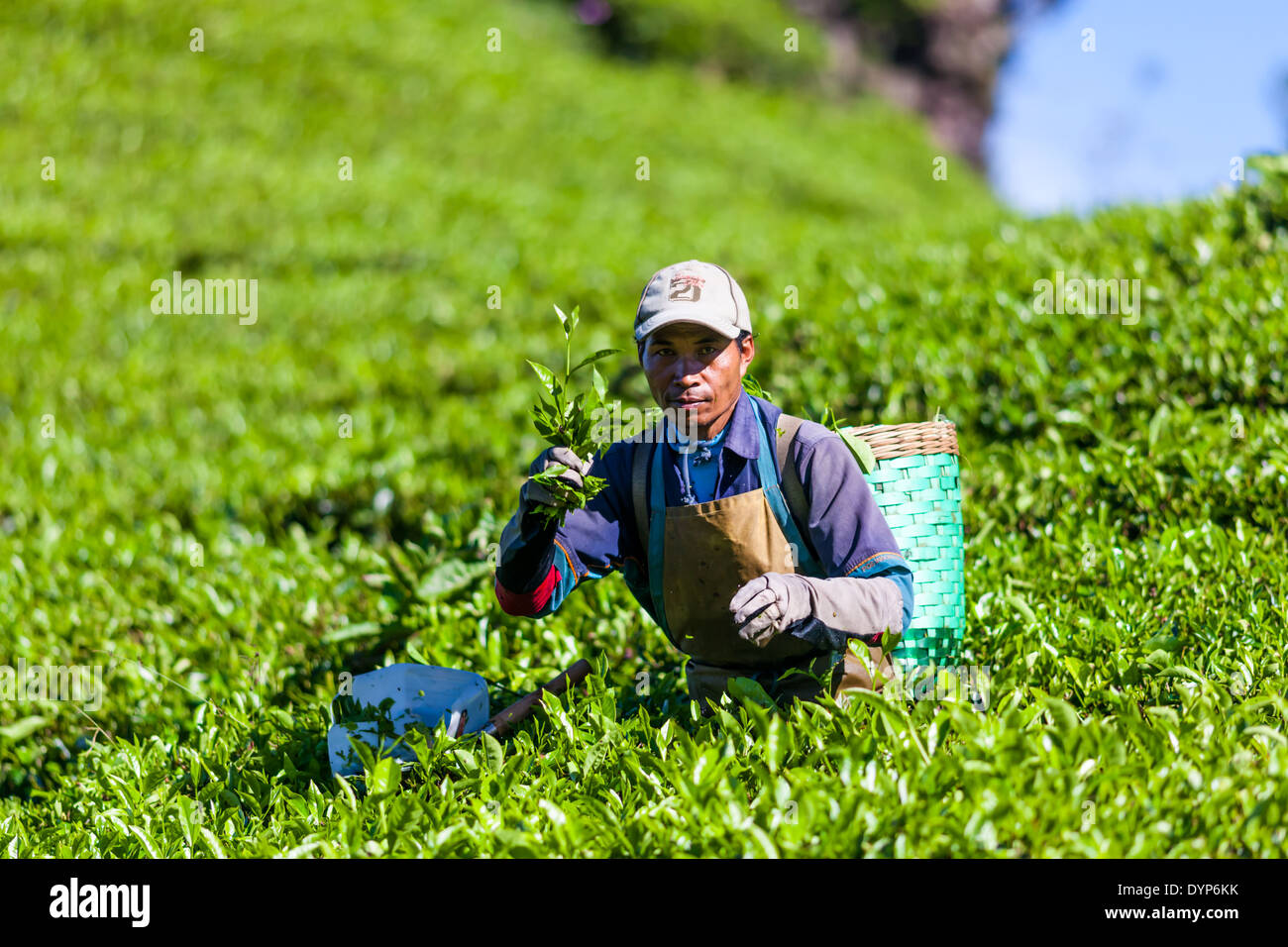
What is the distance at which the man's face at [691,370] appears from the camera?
113 inches

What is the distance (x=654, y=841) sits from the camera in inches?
105

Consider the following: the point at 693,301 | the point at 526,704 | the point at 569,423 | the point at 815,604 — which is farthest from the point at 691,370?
the point at 526,704

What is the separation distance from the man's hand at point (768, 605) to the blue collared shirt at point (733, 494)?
0.31m

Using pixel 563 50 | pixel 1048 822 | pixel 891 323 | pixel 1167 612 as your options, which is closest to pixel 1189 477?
pixel 1167 612

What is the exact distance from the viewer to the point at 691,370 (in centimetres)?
287

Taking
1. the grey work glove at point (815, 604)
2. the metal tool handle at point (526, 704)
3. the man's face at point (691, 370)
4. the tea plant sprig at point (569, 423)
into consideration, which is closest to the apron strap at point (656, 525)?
the man's face at point (691, 370)

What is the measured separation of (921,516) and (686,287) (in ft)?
3.80

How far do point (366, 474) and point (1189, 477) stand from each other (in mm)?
4773

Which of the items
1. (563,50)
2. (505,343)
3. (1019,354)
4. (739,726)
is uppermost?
(563,50)

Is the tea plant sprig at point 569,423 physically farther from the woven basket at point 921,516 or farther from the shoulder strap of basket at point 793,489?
the woven basket at point 921,516

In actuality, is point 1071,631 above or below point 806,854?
above

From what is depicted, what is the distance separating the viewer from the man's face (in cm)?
286

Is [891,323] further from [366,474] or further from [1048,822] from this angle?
[1048,822]

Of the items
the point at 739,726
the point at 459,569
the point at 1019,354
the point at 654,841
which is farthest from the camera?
the point at 1019,354
